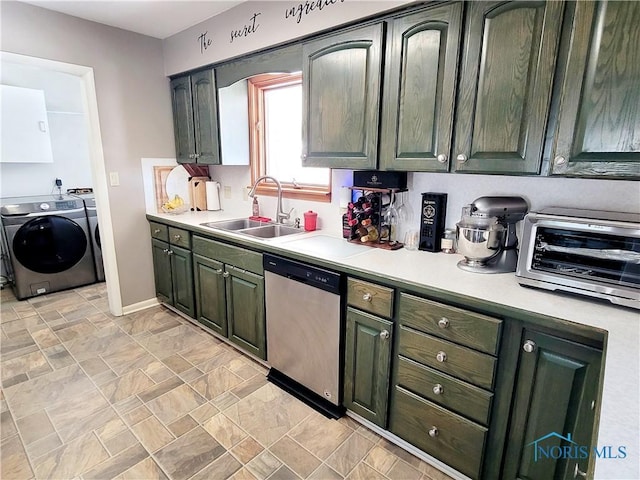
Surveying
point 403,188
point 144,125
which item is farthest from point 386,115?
point 144,125

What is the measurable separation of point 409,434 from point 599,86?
1561 millimetres

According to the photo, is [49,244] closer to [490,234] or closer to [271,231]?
[271,231]

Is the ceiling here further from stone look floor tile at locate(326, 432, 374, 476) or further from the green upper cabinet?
stone look floor tile at locate(326, 432, 374, 476)

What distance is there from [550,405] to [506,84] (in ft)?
3.91

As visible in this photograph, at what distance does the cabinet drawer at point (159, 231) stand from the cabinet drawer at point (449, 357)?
7.37ft

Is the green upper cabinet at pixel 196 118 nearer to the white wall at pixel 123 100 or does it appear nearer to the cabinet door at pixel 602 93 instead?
the white wall at pixel 123 100

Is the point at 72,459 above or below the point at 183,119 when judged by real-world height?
below

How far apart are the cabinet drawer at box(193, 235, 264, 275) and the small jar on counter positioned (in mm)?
1070

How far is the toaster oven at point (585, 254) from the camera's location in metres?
1.11

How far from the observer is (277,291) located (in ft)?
6.58

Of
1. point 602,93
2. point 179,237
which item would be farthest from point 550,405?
point 179,237

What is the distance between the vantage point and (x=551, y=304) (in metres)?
1.19

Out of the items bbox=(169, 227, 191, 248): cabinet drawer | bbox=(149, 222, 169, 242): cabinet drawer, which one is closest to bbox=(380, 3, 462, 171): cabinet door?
bbox=(169, 227, 191, 248): cabinet drawer

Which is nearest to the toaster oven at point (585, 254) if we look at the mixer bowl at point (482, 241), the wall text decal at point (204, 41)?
the mixer bowl at point (482, 241)
